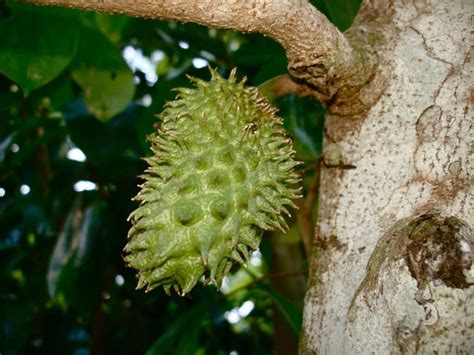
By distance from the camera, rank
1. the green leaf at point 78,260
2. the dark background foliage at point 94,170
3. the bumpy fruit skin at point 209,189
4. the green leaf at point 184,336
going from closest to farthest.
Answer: the bumpy fruit skin at point 209,189, the dark background foliage at point 94,170, the green leaf at point 184,336, the green leaf at point 78,260

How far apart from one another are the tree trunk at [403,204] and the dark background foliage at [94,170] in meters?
0.45

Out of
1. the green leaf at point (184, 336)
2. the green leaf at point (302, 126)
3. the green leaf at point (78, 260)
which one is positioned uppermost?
the green leaf at point (302, 126)

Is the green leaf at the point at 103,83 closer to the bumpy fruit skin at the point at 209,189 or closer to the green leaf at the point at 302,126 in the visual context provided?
the green leaf at the point at 302,126

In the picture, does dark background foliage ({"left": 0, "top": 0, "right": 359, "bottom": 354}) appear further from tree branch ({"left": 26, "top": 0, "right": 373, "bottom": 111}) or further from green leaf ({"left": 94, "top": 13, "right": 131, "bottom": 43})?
tree branch ({"left": 26, "top": 0, "right": 373, "bottom": 111})

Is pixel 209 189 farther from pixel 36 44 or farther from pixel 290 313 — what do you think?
pixel 290 313

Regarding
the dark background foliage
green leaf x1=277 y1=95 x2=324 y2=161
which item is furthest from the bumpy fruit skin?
green leaf x1=277 y1=95 x2=324 y2=161

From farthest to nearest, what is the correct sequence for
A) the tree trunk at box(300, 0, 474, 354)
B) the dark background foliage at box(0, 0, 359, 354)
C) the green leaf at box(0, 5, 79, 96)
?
the dark background foliage at box(0, 0, 359, 354) → the green leaf at box(0, 5, 79, 96) → the tree trunk at box(300, 0, 474, 354)

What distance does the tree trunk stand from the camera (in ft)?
3.19

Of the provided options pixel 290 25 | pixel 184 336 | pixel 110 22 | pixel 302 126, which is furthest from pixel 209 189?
pixel 110 22

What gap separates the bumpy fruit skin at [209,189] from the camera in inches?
44.6

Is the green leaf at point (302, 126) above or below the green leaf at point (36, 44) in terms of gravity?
below

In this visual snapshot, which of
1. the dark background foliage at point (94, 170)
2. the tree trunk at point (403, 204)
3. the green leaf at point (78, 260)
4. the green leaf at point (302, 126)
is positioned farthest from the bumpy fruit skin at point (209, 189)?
the green leaf at point (78, 260)

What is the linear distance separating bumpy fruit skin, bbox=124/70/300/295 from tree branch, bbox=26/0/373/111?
0.46ft

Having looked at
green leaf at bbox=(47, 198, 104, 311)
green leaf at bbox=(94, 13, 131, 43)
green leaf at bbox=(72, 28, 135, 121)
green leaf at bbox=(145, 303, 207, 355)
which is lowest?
green leaf at bbox=(145, 303, 207, 355)
